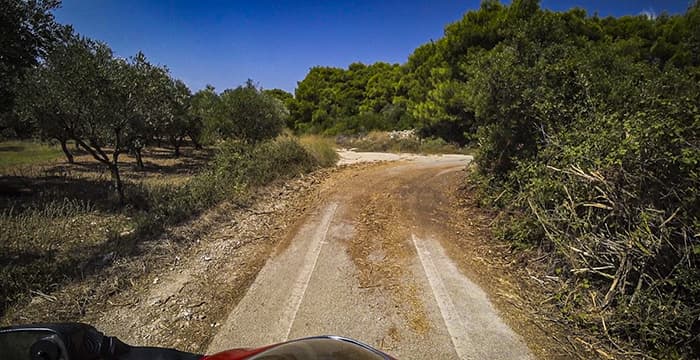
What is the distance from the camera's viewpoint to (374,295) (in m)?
4.03

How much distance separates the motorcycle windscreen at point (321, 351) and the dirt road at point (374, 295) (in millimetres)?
1435

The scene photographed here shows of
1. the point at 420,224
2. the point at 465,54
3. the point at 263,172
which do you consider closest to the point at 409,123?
the point at 465,54

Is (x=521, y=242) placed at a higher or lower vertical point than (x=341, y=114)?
lower

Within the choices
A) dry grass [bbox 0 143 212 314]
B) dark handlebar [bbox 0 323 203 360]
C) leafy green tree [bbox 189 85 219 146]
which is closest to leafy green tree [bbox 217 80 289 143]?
leafy green tree [bbox 189 85 219 146]

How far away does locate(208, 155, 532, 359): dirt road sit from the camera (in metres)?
3.21

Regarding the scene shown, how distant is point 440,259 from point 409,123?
81.8ft

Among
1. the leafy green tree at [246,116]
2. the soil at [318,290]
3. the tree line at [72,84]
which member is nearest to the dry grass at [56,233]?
the soil at [318,290]

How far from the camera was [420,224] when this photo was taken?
6.67 m

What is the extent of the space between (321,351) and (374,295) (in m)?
2.37

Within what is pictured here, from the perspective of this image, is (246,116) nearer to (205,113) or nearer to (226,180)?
(205,113)

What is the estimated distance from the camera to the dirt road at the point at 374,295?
321 centimetres

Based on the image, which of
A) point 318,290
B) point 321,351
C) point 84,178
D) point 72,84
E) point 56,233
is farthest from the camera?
point 84,178

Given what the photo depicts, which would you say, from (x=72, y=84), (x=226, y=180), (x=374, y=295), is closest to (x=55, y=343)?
(x=374, y=295)

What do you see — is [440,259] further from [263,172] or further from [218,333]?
[263,172]
